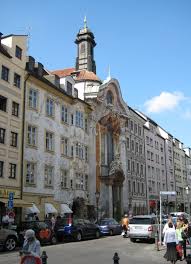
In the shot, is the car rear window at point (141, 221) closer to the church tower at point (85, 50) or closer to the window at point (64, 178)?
the window at point (64, 178)

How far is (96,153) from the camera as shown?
47.7m

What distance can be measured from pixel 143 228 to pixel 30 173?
38.4 ft

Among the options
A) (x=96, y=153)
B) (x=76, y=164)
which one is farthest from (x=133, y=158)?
(x=76, y=164)

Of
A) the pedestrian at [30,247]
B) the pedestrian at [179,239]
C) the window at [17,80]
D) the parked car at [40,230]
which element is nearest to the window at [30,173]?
the window at [17,80]

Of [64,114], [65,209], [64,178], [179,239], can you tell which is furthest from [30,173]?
[179,239]

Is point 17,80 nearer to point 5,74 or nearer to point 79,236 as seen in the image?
point 5,74

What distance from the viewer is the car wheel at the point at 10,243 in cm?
2136

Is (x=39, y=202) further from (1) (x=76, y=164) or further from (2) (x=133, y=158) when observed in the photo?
(2) (x=133, y=158)

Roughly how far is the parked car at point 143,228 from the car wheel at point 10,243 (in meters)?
8.69

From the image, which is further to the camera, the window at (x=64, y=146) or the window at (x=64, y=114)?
the window at (x=64, y=114)

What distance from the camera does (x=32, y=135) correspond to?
35.6 meters

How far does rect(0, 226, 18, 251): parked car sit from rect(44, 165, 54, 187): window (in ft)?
49.1

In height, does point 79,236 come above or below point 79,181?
below

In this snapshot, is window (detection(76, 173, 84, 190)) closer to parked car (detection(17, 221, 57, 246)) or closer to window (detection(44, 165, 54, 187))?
window (detection(44, 165, 54, 187))
